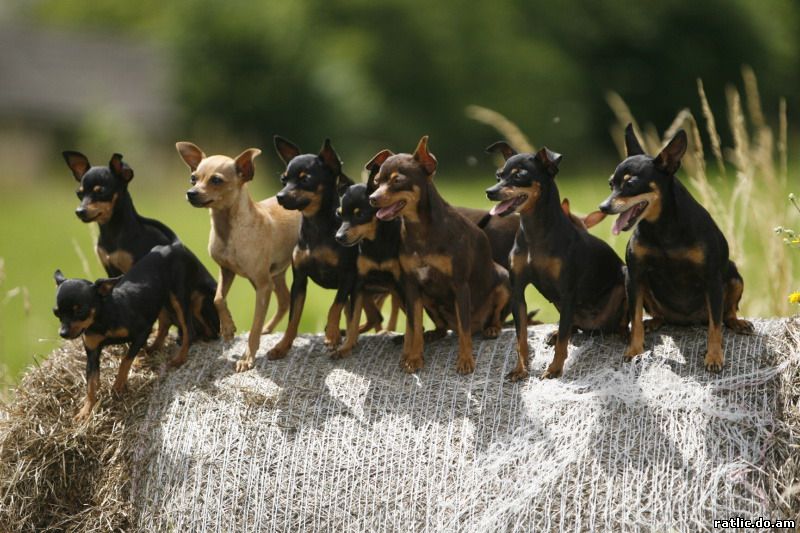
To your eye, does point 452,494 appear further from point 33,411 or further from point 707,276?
point 33,411

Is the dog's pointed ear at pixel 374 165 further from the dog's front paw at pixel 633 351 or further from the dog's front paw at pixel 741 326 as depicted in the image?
the dog's front paw at pixel 741 326

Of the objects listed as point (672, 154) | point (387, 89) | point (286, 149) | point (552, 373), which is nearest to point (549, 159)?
point (672, 154)

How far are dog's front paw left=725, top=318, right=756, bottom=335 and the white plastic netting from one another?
0.05 m

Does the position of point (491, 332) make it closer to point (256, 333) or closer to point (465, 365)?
point (465, 365)

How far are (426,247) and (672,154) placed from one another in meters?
1.40

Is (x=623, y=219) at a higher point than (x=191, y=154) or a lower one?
lower

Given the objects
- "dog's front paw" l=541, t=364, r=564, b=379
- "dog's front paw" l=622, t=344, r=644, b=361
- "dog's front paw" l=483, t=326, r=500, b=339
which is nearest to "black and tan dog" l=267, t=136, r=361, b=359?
"dog's front paw" l=483, t=326, r=500, b=339

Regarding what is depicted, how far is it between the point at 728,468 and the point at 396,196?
212 cm

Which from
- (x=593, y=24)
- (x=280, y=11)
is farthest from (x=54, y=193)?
(x=593, y=24)

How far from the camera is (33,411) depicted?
226 inches

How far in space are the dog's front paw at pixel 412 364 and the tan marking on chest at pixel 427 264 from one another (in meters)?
0.46

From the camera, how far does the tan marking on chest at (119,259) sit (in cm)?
616

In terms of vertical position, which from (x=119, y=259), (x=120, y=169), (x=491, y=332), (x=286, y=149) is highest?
(x=286, y=149)

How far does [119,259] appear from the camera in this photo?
20.3ft
